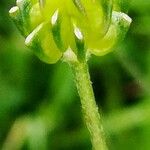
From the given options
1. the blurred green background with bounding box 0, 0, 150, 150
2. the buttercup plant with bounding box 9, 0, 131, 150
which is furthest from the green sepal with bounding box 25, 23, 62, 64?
the blurred green background with bounding box 0, 0, 150, 150

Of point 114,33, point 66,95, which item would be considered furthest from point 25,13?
point 66,95

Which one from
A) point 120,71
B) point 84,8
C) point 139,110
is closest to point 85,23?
point 84,8

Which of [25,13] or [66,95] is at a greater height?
[25,13]

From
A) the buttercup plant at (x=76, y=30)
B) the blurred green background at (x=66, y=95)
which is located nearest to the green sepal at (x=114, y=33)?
the buttercup plant at (x=76, y=30)

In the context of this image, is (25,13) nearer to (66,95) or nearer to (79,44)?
(79,44)

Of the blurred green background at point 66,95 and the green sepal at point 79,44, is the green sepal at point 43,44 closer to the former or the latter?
the green sepal at point 79,44
